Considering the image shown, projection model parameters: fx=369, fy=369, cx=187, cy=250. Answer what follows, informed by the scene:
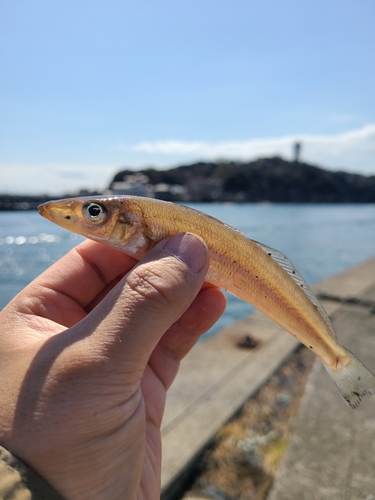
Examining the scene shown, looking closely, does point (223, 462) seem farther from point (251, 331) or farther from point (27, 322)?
point (251, 331)

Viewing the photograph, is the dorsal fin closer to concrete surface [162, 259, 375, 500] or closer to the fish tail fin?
the fish tail fin

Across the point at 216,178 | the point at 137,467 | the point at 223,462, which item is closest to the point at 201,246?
the point at 137,467

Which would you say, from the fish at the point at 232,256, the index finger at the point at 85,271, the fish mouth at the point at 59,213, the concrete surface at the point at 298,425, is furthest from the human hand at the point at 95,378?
the concrete surface at the point at 298,425

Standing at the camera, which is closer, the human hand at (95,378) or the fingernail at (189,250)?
the human hand at (95,378)

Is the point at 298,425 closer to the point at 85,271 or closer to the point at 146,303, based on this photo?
the point at 85,271

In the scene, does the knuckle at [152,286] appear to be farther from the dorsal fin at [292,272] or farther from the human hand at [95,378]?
the dorsal fin at [292,272]

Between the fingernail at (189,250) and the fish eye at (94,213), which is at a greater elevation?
the fish eye at (94,213)
